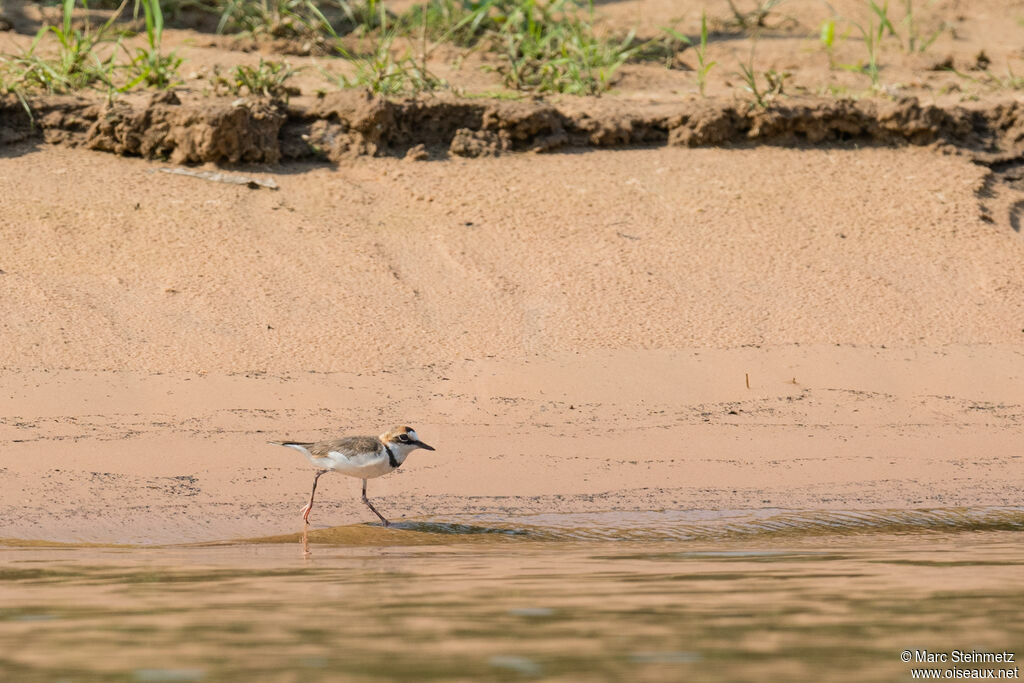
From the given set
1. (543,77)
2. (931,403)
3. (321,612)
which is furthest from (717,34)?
(321,612)

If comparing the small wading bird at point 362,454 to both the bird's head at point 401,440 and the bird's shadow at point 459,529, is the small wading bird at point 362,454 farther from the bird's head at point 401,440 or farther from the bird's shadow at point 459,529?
the bird's shadow at point 459,529

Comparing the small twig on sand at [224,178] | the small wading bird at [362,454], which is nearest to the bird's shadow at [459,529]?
the small wading bird at [362,454]

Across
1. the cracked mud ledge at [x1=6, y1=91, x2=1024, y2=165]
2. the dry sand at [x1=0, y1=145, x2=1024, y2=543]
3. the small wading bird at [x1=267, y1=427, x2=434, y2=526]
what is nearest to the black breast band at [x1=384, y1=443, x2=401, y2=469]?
the small wading bird at [x1=267, y1=427, x2=434, y2=526]

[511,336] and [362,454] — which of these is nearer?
[362,454]

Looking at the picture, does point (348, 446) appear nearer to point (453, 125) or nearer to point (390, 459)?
point (390, 459)

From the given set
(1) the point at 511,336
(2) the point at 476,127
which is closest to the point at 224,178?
(2) the point at 476,127

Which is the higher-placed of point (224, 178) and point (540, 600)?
point (224, 178)

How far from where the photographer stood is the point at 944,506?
A: 19.1 feet

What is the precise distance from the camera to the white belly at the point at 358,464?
18.3 feet

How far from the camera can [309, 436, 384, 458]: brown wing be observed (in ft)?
18.4

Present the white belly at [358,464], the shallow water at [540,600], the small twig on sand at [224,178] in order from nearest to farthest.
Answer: the shallow water at [540,600], the white belly at [358,464], the small twig on sand at [224,178]

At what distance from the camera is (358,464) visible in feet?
18.3

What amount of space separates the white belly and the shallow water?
0.78 feet

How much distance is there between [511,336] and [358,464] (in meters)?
2.13
